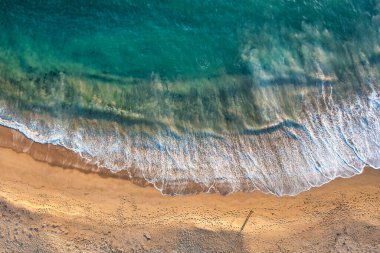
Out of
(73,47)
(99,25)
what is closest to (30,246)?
(73,47)

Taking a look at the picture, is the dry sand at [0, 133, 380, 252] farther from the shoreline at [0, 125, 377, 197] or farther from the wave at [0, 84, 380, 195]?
the wave at [0, 84, 380, 195]

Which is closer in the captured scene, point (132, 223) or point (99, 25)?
point (132, 223)

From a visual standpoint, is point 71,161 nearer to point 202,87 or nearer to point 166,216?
point 166,216

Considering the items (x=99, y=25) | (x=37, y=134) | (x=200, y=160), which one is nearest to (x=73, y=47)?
(x=99, y=25)

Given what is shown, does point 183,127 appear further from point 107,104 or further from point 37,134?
point 37,134

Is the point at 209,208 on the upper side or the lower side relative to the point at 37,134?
lower

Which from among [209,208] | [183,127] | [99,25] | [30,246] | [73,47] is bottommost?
[30,246]

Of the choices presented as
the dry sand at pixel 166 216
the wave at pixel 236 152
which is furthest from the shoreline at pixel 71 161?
the dry sand at pixel 166 216

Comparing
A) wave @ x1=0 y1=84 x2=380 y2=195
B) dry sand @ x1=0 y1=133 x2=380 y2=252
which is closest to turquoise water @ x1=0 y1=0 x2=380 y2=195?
wave @ x1=0 y1=84 x2=380 y2=195
